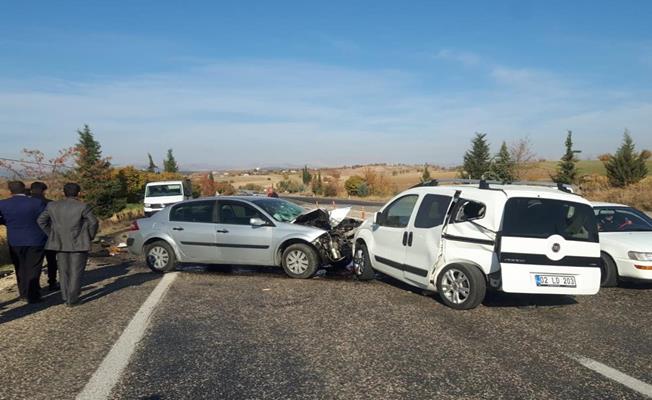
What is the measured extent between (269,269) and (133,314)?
365 cm

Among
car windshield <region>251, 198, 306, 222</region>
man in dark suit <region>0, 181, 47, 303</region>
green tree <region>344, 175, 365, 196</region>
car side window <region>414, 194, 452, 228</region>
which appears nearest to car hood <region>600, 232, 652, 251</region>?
car side window <region>414, 194, 452, 228</region>

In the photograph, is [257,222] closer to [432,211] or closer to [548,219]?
[432,211]

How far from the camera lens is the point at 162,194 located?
23.1 m

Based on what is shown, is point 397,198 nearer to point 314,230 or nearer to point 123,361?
point 314,230

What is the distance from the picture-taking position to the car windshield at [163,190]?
23.1m

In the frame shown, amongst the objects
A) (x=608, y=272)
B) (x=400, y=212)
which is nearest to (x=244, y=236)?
(x=400, y=212)

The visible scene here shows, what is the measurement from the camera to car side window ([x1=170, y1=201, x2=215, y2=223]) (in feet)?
31.4

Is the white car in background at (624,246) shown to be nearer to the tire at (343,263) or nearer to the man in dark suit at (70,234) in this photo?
the tire at (343,263)

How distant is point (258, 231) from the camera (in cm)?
908

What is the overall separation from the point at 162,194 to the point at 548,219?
1965 centimetres

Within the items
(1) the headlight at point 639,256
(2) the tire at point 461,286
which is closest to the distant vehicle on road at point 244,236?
(2) the tire at point 461,286

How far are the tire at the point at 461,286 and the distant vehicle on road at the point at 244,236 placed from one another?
2.66 metres

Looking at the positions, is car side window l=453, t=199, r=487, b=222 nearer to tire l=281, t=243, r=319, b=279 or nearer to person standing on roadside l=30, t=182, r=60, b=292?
tire l=281, t=243, r=319, b=279

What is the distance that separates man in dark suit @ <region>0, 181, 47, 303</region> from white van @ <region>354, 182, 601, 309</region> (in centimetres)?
550
